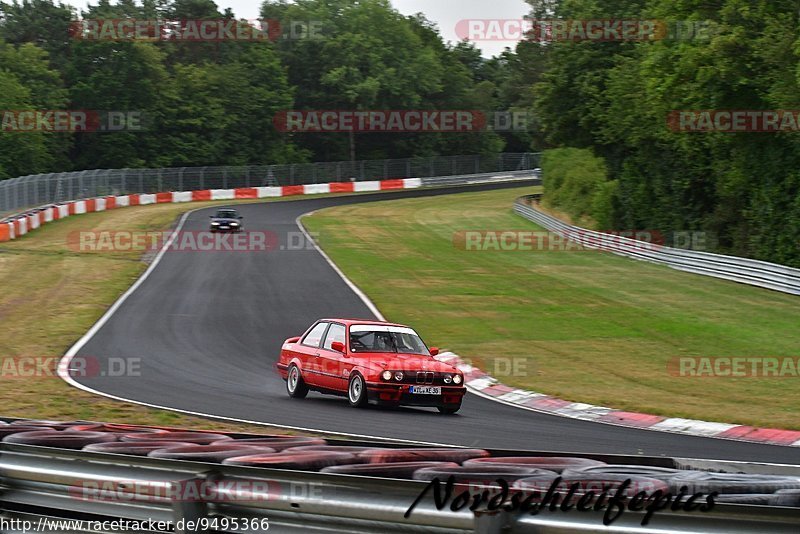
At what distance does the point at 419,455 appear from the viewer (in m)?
5.44

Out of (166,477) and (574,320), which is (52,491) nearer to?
(166,477)

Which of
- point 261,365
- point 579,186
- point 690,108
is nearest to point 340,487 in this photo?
point 261,365

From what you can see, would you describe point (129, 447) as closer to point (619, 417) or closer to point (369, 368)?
point (369, 368)

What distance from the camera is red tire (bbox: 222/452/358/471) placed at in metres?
5.12

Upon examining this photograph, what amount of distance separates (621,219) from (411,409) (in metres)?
38.3

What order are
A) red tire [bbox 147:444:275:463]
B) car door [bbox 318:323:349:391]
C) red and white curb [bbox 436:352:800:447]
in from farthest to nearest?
car door [bbox 318:323:349:391]
red and white curb [bbox 436:352:800:447]
red tire [bbox 147:444:275:463]

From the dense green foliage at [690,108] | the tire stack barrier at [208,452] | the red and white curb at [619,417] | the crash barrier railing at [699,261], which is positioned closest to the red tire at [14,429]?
the tire stack barrier at [208,452]

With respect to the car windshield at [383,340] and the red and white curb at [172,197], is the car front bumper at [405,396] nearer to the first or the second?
the car windshield at [383,340]

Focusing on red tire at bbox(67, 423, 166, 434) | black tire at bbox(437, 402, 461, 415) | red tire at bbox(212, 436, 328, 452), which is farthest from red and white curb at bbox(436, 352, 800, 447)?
red tire at bbox(67, 423, 166, 434)

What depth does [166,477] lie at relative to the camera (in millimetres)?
5031

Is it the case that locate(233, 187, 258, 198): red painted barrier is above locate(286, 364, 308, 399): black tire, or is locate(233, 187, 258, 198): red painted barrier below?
above

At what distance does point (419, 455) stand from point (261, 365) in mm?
14037

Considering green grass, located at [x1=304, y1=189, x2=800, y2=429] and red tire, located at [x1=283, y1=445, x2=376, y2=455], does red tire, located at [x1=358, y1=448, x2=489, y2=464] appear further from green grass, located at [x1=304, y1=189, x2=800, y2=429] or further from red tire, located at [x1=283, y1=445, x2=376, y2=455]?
green grass, located at [x1=304, y1=189, x2=800, y2=429]

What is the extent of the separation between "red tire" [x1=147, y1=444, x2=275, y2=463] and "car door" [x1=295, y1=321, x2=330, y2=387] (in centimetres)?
1011
